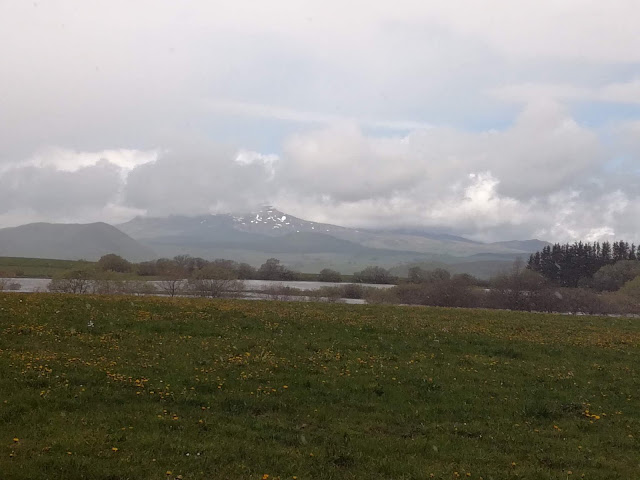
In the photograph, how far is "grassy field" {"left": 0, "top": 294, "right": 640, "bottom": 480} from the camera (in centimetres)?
953

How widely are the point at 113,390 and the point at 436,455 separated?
24.7 feet

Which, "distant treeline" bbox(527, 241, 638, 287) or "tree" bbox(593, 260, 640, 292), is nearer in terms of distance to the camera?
"tree" bbox(593, 260, 640, 292)

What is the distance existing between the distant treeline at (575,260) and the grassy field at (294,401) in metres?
119

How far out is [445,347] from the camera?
21.4m

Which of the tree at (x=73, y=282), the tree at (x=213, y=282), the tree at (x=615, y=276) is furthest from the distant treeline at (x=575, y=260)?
the tree at (x=73, y=282)

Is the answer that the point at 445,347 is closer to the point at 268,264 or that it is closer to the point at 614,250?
the point at 268,264

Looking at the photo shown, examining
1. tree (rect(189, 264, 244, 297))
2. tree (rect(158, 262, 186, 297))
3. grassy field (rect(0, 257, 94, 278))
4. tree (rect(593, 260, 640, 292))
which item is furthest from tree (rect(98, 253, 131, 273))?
tree (rect(593, 260, 640, 292))

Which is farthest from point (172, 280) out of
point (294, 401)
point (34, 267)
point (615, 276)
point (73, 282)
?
point (615, 276)

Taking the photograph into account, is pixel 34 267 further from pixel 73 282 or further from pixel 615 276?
pixel 615 276

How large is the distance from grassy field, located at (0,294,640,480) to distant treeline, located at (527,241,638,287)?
391 feet

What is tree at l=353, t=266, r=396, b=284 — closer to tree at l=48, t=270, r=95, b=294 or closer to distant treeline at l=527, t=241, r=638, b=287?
distant treeline at l=527, t=241, r=638, b=287

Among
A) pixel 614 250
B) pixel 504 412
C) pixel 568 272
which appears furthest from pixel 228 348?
pixel 614 250

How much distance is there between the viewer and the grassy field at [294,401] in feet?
31.3

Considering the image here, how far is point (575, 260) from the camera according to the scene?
439ft
